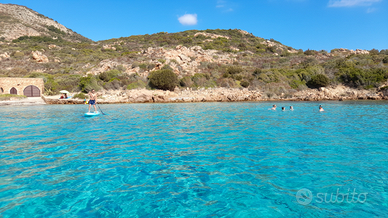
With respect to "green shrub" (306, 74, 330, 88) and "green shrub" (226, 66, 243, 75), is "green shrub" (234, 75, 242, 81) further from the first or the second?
"green shrub" (306, 74, 330, 88)

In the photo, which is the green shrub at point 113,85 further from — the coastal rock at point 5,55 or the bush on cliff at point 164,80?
the coastal rock at point 5,55

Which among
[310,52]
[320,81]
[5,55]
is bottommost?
[320,81]

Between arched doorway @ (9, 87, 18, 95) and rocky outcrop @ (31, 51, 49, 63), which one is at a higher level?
rocky outcrop @ (31, 51, 49, 63)

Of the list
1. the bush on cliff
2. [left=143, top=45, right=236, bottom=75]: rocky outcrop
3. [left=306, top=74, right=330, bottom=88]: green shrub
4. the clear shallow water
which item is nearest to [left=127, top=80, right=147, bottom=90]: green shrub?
the bush on cliff

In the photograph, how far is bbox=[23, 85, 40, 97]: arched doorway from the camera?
3275cm

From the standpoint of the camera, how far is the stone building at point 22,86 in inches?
1250

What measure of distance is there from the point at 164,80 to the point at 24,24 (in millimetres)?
82941

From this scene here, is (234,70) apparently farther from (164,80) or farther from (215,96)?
(164,80)

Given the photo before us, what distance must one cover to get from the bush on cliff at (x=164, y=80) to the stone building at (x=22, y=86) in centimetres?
1752

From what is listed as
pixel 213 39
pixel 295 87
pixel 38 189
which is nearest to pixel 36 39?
pixel 213 39

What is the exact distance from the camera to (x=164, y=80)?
31.0 meters

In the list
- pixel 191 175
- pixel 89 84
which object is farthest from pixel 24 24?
pixel 191 175

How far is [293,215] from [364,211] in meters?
1.11
